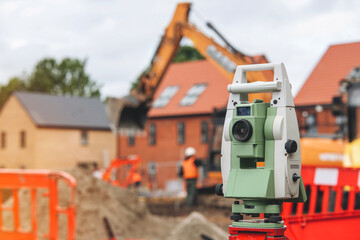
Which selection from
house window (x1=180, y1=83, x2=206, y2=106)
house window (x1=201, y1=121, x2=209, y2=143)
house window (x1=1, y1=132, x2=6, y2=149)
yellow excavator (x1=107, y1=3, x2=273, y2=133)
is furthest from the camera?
house window (x1=1, y1=132, x2=6, y2=149)

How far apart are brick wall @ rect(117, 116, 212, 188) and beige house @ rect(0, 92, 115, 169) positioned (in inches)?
419

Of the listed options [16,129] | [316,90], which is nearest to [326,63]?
[316,90]

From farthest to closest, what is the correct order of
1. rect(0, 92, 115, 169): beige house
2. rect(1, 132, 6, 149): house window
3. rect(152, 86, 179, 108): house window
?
rect(1, 132, 6, 149): house window < rect(0, 92, 115, 169): beige house < rect(152, 86, 179, 108): house window

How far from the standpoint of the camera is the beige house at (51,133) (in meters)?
62.3

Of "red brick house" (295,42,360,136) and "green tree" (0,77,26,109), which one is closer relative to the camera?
"red brick house" (295,42,360,136)

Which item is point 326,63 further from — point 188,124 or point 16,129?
point 16,129

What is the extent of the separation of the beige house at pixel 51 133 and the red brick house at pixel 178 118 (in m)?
9.81

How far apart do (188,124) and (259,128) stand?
46356 millimetres

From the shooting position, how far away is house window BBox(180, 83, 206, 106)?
52281mm

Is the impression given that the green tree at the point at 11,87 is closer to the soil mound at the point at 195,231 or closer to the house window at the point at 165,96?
the house window at the point at 165,96

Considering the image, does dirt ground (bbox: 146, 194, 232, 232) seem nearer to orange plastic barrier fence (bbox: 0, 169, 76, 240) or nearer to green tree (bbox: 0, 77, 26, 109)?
orange plastic barrier fence (bbox: 0, 169, 76, 240)

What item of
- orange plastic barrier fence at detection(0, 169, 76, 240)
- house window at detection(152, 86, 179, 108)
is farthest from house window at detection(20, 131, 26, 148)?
orange plastic barrier fence at detection(0, 169, 76, 240)

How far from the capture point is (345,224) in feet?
21.8

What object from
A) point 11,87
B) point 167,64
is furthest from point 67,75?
point 167,64
